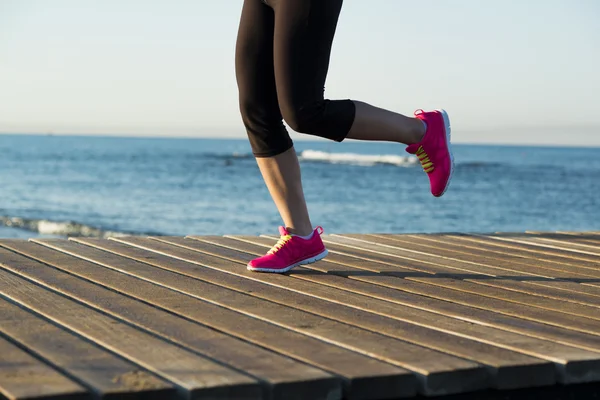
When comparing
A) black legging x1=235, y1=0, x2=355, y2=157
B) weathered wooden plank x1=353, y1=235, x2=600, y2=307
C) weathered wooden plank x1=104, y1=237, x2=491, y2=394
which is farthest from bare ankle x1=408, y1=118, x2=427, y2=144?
weathered wooden plank x1=104, y1=237, x2=491, y2=394

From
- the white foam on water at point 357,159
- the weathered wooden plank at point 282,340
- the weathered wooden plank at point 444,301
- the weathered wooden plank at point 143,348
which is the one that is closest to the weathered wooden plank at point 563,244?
the weathered wooden plank at point 444,301

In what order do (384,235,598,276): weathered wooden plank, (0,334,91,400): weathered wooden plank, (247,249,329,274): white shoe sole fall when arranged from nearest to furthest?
1. (0,334,91,400): weathered wooden plank
2. (247,249,329,274): white shoe sole
3. (384,235,598,276): weathered wooden plank

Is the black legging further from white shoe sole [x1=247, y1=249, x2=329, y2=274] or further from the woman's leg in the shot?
white shoe sole [x1=247, y1=249, x2=329, y2=274]

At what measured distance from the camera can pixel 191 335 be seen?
2000 millimetres

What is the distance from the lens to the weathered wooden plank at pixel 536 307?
2334 millimetres

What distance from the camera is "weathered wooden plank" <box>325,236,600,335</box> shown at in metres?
2.33

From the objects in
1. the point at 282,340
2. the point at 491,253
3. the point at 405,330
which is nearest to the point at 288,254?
the point at 405,330

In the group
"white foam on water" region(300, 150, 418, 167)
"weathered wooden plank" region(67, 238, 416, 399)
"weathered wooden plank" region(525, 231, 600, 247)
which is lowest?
"weathered wooden plank" region(67, 238, 416, 399)

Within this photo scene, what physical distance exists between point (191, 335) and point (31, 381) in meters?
0.49

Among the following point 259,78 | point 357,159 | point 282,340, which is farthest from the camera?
point 357,159

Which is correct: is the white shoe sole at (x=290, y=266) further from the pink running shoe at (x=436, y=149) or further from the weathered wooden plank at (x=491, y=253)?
the weathered wooden plank at (x=491, y=253)

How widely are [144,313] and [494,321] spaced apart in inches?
37.4

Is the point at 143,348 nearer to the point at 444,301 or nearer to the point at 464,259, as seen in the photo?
the point at 444,301

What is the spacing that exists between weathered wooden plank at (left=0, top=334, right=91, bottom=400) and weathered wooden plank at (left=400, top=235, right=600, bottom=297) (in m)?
1.81
